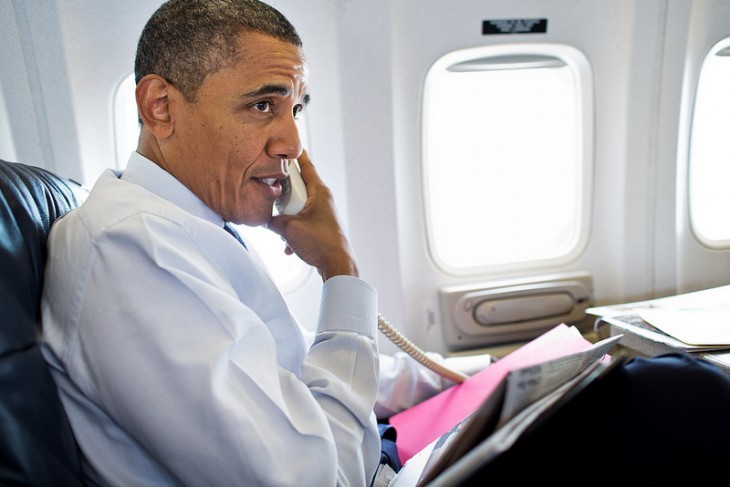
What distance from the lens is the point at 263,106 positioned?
3.47ft

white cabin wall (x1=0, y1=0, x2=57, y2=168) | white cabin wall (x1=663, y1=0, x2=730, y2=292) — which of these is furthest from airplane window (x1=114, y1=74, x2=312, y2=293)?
white cabin wall (x1=663, y1=0, x2=730, y2=292)

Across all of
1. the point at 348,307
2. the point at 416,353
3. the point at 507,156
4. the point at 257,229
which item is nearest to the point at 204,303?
the point at 348,307

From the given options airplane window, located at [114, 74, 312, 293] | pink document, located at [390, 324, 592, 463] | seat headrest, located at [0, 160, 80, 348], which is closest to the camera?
seat headrest, located at [0, 160, 80, 348]

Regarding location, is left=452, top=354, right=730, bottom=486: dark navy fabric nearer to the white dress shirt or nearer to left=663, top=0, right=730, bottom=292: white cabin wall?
the white dress shirt

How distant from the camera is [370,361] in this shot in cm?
95

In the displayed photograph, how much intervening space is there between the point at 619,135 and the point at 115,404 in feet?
7.26

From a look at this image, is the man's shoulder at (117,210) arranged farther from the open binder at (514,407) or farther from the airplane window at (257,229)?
the airplane window at (257,229)

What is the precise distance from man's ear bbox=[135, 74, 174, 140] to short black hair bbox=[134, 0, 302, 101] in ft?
0.08

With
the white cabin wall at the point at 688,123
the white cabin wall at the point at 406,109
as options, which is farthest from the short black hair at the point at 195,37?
the white cabin wall at the point at 688,123

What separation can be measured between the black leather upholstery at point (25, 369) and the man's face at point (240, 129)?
306mm

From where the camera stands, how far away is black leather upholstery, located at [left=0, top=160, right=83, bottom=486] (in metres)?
0.58

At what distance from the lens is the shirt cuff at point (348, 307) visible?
3.20 ft

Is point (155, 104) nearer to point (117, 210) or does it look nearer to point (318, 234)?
point (117, 210)

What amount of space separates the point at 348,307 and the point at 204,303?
1.08 ft
